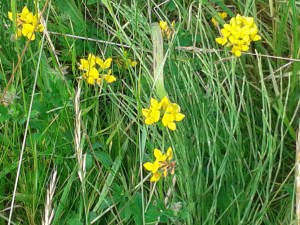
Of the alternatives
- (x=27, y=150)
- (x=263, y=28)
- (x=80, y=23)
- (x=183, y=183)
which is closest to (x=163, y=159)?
(x=183, y=183)

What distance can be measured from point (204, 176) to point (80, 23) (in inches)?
20.6

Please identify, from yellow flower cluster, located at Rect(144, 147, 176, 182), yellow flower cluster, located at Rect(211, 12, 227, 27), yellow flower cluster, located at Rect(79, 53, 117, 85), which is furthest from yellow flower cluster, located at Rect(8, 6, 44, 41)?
yellow flower cluster, located at Rect(211, 12, 227, 27)

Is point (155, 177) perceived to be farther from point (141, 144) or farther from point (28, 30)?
point (28, 30)

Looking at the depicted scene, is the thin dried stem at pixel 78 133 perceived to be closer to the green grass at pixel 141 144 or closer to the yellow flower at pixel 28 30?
the green grass at pixel 141 144

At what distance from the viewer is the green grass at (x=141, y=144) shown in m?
1.17

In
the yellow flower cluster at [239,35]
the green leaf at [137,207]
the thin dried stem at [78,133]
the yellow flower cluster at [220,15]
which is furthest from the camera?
the yellow flower cluster at [220,15]

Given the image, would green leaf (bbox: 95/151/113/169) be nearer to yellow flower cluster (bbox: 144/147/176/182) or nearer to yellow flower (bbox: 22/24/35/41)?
yellow flower cluster (bbox: 144/147/176/182)

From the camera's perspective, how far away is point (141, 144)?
125 centimetres

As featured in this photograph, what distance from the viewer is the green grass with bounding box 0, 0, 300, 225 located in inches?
45.9

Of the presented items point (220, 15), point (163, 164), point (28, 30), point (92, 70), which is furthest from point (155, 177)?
point (220, 15)

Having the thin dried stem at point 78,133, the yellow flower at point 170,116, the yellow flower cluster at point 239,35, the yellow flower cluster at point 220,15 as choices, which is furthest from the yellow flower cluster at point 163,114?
the yellow flower cluster at point 220,15

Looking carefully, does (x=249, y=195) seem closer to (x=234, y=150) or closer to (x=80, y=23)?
(x=234, y=150)

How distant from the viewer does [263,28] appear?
1620 millimetres

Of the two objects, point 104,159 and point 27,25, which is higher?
point 27,25
